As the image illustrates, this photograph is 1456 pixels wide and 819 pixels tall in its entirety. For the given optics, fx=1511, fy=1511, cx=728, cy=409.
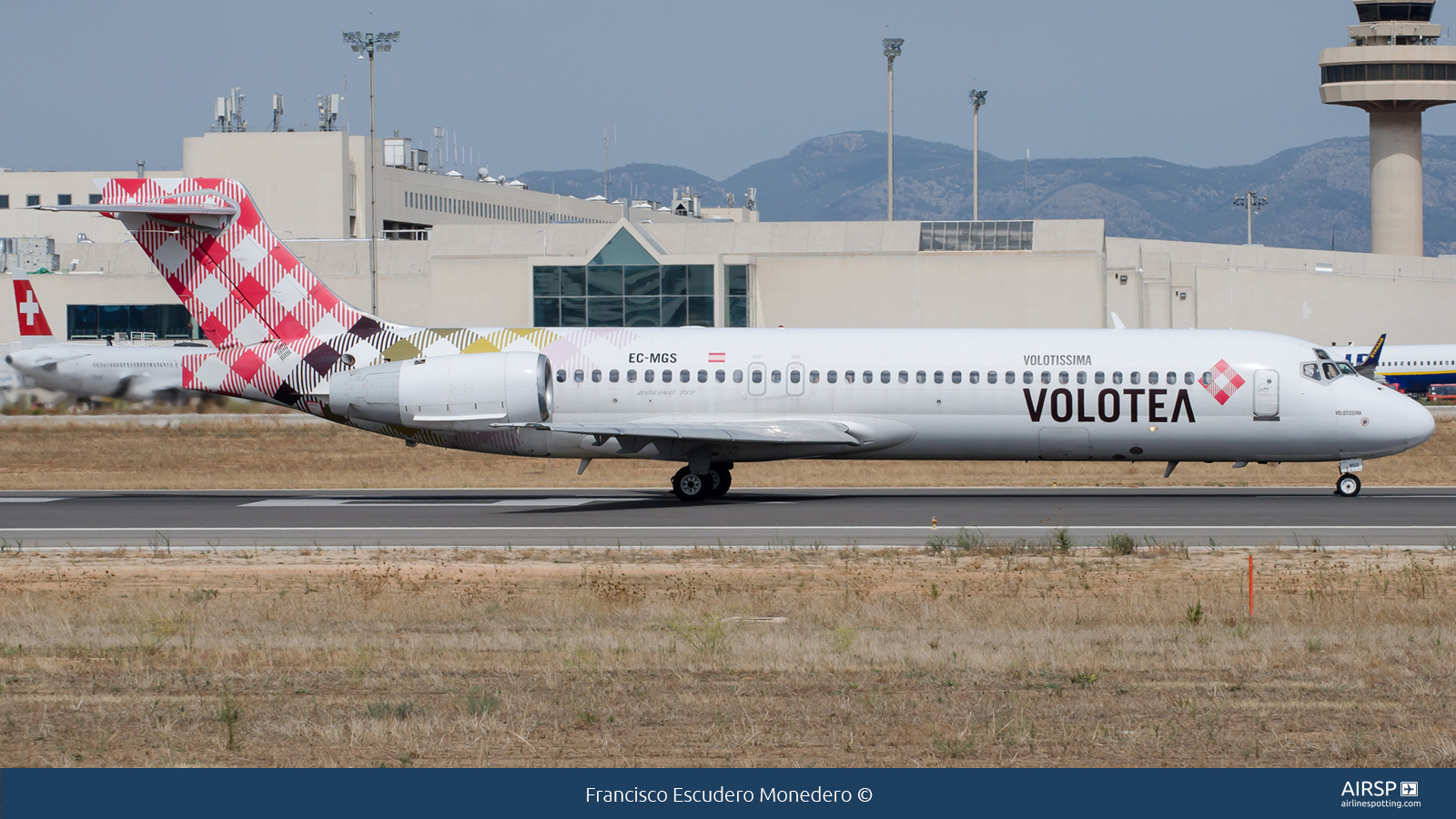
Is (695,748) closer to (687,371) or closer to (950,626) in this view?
(950,626)

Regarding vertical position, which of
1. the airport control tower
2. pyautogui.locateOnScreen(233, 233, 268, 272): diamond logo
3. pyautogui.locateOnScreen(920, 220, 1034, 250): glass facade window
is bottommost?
pyautogui.locateOnScreen(233, 233, 268, 272): diamond logo

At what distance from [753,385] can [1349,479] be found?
41.0ft

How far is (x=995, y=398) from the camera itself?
1200 inches

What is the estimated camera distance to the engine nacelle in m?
30.0

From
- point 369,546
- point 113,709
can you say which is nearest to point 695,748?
Answer: point 113,709

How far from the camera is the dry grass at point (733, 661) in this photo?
1052 centimetres

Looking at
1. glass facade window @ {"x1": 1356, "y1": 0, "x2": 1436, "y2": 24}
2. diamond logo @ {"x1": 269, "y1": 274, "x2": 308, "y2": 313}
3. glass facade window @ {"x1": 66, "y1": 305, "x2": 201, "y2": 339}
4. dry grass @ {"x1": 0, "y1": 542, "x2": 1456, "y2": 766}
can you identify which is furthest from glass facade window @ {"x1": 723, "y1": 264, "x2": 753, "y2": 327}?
glass facade window @ {"x1": 1356, "y1": 0, "x2": 1436, "y2": 24}

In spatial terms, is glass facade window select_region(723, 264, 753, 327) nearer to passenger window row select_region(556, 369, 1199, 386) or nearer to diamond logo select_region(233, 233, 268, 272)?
passenger window row select_region(556, 369, 1199, 386)

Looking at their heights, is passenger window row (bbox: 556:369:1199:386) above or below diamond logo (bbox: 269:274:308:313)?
below

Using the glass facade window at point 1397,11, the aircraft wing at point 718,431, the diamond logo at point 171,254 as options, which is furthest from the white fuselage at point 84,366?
the glass facade window at point 1397,11

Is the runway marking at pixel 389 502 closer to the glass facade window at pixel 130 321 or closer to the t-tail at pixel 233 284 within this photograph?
the t-tail at pixel 233 284

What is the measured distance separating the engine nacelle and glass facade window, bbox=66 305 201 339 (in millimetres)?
52807

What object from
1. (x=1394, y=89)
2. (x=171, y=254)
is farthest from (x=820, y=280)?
(x=1394, y=89)

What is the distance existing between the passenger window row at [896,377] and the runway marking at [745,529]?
4.90 m
